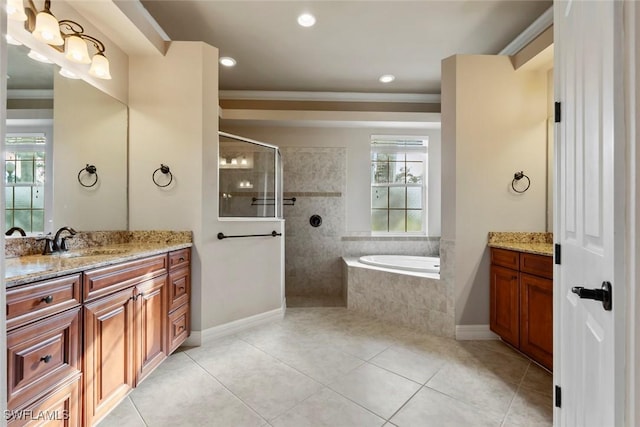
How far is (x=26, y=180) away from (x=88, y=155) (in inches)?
17.0

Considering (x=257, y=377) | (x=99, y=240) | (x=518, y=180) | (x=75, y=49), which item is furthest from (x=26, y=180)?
(x=518, y=180)

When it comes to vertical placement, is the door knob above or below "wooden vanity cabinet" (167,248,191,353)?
above

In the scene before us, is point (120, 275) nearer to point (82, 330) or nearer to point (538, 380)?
point (82, 330)

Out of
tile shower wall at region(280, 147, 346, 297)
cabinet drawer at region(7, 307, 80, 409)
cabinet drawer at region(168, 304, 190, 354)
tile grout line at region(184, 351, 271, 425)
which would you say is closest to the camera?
cabinet drawer at region(7, 307, 80, 409)

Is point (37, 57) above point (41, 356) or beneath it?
above

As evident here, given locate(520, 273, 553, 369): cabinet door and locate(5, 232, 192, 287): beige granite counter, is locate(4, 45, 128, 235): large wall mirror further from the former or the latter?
locate(520, 273, 553, 369): cabinet door

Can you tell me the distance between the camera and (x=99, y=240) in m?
2.10

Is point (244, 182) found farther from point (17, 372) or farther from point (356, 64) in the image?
point (17, 372)

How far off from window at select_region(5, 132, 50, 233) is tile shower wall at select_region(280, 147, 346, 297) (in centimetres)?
257

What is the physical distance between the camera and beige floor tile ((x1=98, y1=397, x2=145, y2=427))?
142 centimetres

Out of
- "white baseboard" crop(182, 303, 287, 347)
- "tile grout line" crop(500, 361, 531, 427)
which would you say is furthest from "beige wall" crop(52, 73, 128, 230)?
"tile grout line" crop(500, 361, 531, 427)

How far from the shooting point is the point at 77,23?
1840mm

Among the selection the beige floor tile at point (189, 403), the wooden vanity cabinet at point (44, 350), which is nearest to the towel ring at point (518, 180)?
the beige floor tile at point (189, 403)

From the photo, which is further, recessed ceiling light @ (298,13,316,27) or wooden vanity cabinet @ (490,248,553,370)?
recessed ceiling light @ (298,13,316,27)
